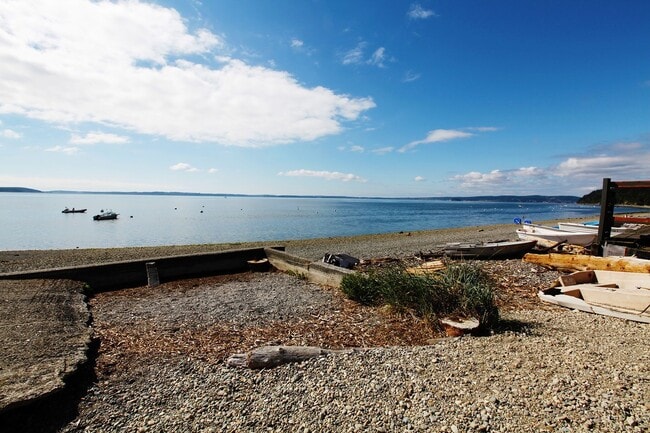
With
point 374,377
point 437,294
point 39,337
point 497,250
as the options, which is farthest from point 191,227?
point 374,377

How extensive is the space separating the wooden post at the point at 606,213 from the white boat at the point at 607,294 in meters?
2.64

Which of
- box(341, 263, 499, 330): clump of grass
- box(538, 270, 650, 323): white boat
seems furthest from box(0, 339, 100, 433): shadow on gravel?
box(538, 270, 650, 323): white boat

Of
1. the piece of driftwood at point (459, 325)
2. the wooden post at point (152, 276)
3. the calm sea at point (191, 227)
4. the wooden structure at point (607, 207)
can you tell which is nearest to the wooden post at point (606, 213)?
the wooden structure at point (607, 207)

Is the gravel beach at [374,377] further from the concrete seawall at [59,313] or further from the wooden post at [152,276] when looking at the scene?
the wooden post at [152,276]

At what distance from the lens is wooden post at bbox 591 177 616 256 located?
948 centimetres

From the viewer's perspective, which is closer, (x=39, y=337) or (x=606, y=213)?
(x=39, y=337)

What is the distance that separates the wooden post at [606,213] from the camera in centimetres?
948

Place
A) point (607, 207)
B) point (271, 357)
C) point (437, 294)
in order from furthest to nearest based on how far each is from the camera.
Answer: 1. point (607, 207)
2. point (437, 294)
3. point (271, 357)

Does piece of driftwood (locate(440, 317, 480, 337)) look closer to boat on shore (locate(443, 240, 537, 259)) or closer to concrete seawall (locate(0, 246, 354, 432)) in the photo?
concrete seawall (locate(0, 246, 354, 432))

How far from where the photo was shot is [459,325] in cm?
510

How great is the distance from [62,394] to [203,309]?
136 inches

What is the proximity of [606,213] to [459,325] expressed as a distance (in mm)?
7581

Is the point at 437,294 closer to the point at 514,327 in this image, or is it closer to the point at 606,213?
the point at 514,327

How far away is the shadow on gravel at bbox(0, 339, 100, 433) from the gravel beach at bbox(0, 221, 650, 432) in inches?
3.2
